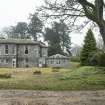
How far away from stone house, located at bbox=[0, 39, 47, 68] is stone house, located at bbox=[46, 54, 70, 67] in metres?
4.89

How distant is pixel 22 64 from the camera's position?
79.8m

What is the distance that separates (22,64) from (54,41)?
27.2 meters

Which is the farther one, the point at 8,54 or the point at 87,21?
the point at 8,54

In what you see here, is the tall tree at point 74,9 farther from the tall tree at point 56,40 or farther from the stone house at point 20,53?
the tall tree at point 56,40

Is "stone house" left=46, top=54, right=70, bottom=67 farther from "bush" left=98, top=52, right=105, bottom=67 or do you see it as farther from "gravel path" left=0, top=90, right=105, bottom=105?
"gravel path" left=0, top=90, right=105, bottom=105

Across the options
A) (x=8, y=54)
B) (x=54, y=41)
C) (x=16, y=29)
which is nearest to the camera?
(x=8, y=54)

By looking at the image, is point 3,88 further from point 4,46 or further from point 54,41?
point 54,41

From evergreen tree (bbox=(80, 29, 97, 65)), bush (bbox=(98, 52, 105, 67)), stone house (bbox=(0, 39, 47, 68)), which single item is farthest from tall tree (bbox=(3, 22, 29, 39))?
bush (bbox=(98, 52, 105, 67))

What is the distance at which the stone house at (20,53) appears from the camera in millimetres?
79188

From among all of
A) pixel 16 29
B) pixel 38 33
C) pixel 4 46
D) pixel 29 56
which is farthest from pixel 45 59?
pixel 16 29

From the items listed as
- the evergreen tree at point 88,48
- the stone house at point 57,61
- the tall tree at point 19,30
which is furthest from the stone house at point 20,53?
the tall tree at point 19,30

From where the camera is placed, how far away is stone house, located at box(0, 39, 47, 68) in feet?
260

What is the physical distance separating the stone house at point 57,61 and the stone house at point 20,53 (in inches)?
192

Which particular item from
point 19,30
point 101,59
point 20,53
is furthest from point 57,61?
point 19,30
